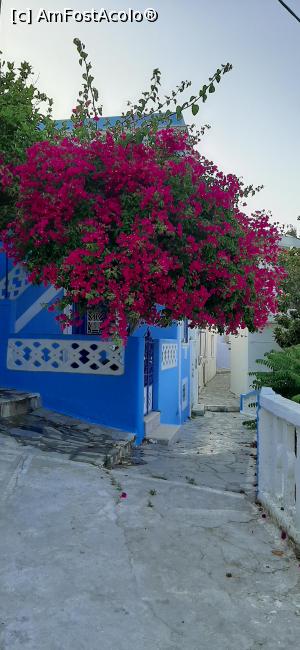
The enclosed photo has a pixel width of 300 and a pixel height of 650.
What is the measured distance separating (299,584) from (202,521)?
1.21 metres

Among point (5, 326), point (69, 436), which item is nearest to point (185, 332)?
point (5, 326)

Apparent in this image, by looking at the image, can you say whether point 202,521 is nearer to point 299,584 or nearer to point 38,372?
point 299,584

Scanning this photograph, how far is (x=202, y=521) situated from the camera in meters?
4.38

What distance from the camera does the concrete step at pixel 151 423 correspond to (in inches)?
349

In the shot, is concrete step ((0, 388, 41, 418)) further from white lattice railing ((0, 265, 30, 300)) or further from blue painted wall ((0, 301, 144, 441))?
white lattice railing ((0, 265, 30, 300))

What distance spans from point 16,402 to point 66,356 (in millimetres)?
1326

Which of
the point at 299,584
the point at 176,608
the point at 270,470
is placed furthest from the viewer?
the point at 270,470

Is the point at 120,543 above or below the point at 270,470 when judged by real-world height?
below

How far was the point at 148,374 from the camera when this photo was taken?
32.2 feet

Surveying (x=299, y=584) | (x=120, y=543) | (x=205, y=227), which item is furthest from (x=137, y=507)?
(x=205, y=227)

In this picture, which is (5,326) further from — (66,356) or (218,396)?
(218,396)

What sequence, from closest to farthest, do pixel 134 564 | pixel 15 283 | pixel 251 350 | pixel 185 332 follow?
pixel 134 564 < pixel 15 283 < pixel 185 332 < pixel 251 350

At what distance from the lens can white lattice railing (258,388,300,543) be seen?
3.91m

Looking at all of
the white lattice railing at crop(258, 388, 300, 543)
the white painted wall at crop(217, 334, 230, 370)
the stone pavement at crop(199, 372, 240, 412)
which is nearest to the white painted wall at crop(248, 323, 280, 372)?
the stone pavement at crop(199, 372, 240, 412)
